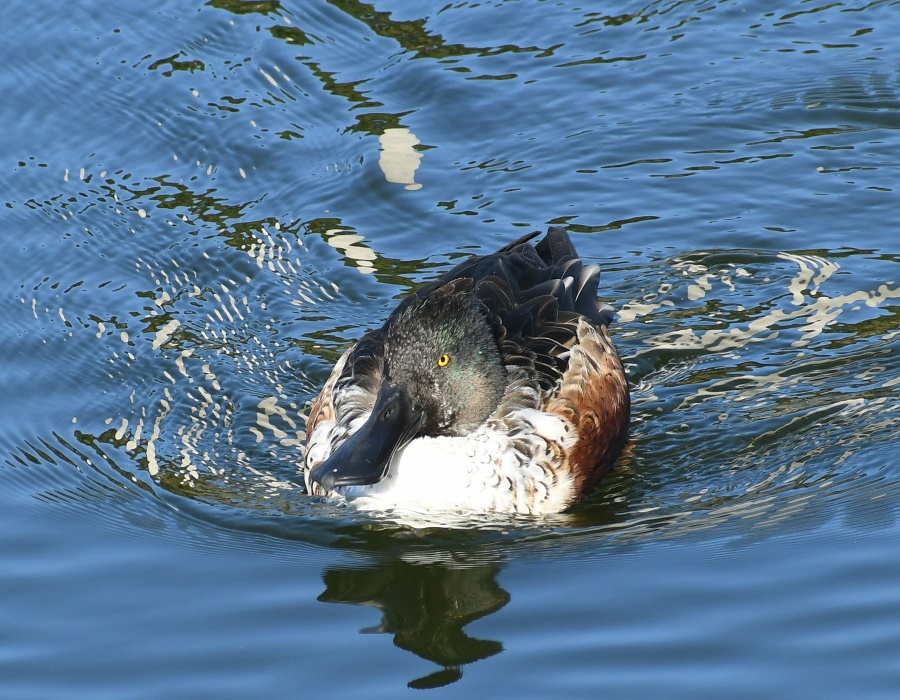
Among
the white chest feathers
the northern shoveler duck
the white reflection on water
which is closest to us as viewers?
the northern shoveler duck

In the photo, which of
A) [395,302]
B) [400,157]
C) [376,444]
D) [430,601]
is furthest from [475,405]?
[400,157]

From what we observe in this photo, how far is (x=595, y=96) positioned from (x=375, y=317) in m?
3.25

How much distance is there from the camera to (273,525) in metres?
7.05

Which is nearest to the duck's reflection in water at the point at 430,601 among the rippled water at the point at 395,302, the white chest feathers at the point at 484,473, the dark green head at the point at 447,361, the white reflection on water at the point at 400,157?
the rippled water at the point at 395,302

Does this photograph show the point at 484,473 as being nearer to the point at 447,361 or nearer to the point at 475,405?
the point at 475,405

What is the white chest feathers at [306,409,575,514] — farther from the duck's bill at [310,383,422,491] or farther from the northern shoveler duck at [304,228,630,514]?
the duck's bill at [310,383,422,491]

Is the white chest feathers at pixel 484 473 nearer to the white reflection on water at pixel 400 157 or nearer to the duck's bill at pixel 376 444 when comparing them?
the duck's bill at pixel 376 444

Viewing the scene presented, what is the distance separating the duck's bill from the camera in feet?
22.0

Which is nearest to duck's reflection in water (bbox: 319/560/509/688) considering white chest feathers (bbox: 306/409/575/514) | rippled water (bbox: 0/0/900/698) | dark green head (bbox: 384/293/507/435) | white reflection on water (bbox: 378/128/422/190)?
rippled water (bbox: 0/0/900/698)

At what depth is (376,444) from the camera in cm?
679

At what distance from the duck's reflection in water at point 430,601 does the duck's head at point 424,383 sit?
45cm

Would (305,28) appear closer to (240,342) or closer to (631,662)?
(240,342)

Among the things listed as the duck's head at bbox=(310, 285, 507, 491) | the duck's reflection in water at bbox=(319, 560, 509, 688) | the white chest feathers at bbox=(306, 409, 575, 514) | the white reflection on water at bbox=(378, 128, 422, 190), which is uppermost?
the white reflection on water at bbox=(378, 128, 422, 190)

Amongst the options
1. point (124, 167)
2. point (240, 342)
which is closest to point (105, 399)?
point (240, 342)
